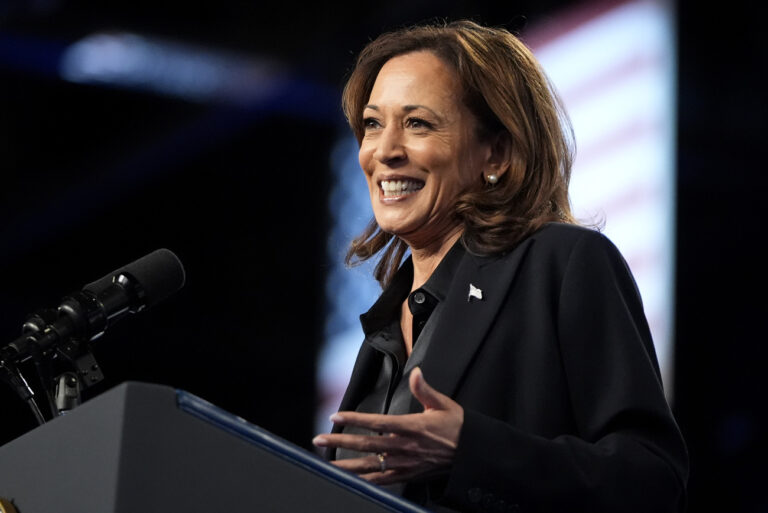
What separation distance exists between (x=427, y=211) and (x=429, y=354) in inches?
14.9

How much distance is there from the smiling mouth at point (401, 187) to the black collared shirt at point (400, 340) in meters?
0.13

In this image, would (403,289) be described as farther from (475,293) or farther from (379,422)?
(379,422)

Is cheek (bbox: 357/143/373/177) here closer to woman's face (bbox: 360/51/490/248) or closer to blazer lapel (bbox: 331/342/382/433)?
woman's face (bbox: 360/51/490/248)

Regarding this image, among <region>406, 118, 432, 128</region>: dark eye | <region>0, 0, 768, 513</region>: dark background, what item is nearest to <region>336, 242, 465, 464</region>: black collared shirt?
<region>406, 118, 432, 128</region>: dark eye

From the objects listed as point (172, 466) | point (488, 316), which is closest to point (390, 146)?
point (488, 316)

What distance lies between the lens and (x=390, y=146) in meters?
1.99

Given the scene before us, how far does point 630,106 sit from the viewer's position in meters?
3.71

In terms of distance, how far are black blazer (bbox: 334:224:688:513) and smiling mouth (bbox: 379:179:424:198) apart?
0.78 ft

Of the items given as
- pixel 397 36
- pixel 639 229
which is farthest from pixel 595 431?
pixel 639 229

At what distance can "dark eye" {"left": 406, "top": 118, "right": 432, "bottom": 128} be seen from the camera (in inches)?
78.0

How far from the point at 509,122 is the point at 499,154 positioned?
0.08 m

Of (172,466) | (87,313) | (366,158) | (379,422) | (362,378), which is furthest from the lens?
(366,158)

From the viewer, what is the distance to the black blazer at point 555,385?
4.55ft

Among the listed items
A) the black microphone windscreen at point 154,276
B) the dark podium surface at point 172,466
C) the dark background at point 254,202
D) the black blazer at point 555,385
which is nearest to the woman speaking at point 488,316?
the black blazer at point 555,385
